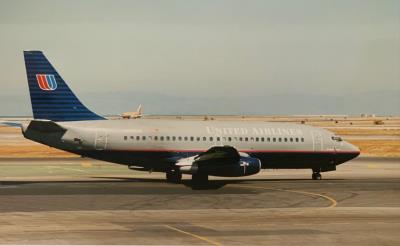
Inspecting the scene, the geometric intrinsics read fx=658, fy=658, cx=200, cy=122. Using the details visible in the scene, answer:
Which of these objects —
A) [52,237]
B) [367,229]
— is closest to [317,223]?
[367,229]

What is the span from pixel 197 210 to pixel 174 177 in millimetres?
12581

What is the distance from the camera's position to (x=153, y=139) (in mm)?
37156

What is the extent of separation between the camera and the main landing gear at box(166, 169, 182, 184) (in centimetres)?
3818

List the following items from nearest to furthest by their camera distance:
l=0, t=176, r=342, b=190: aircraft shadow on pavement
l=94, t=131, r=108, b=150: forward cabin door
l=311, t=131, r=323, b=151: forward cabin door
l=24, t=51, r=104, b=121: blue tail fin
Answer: l=94, t=131, r=108, b=150: forward cabin door, l=0, t=176, r=342, b=190: aircraft shadow on pavement, l=24, t=51, r=104, b=121: blue tail fin, l=311, t=131, r=323, b=151: forward cabin door

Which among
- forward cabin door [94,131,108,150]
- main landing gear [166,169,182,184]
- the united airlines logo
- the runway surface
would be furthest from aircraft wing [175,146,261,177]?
the united airlines logo

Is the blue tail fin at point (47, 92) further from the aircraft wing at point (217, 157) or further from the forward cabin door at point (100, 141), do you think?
the aircraft wing at point (217, 157)

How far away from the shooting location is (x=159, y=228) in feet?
70.2

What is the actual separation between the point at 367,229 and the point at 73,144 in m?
19.2

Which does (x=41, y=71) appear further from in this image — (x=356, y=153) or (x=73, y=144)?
(x=356, y=153)

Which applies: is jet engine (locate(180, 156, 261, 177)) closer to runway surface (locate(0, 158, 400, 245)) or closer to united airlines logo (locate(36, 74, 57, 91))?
runway surface (locate(0, 158, 400, 245))

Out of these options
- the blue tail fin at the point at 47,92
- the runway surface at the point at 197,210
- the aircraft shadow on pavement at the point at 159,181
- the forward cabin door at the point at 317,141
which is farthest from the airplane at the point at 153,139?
the runway surface at the point at 197,210

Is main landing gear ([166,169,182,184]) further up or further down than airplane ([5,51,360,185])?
further down

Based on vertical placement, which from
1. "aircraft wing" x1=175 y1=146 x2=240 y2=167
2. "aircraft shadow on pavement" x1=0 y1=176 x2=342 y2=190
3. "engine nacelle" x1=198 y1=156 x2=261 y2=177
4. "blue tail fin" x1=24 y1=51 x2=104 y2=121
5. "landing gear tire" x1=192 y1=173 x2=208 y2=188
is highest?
"blue tail fin" x1=24 y1=51 x2=104 y2=121


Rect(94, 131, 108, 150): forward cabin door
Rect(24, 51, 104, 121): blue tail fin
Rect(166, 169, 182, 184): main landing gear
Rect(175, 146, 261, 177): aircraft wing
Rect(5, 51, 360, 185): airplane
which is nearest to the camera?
Rect(175, 146, 261, 177): aircraft wing
